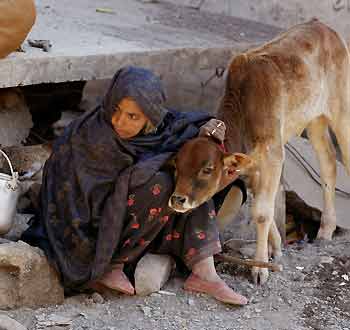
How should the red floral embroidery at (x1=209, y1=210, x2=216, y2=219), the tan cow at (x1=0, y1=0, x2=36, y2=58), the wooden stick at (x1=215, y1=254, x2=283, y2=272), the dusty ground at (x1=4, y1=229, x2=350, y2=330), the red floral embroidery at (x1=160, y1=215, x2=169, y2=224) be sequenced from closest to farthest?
the dusty ground at (x1=4, y1=229, x2=350, y2=330), the red floral embroidery at (x1=160, y1=215, x2=169, y2=224), the red floral embroidery at (x1=209, y1=210, x2=216, y2=219), the wooden stick at (x1=215, y1=254, x2=283, y2=272), the tan cow at (x1=0, y1=0, x2=36, y2=58)

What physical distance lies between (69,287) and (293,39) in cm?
225

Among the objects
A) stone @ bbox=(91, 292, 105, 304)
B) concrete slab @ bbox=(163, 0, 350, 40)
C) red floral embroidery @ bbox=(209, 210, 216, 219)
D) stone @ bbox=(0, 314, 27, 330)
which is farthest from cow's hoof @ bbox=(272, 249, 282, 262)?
concrete slab @ bbox=(163, 0, 350, 40)

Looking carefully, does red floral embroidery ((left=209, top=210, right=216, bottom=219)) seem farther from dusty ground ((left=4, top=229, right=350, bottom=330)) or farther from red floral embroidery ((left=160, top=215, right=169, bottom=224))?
→ dusty ground ((left=4, top=229, right=350, bottom=330))

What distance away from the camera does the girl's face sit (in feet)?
15.5

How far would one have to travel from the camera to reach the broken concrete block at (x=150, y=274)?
4895 millimetres

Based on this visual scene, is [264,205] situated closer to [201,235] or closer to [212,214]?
[212,214]

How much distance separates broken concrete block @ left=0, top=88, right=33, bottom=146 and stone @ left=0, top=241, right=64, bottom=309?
5.60 feet

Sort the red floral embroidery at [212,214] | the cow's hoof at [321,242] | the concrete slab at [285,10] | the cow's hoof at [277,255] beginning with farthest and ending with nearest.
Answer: the concrete slab at [285,10]
the cow's hoof at [321,242]
the cow's hoof at [277,255]
the red floral embroidery at [212,214]

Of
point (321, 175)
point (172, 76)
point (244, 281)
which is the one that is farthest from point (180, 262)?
point (172, 76)

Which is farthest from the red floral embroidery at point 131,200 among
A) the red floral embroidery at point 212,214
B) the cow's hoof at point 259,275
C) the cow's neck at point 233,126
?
the cow's hoof at point 259,275

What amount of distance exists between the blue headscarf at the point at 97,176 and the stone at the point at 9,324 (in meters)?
0.44

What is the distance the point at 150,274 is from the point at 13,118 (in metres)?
2.09

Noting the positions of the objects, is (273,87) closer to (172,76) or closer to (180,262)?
(180,262)

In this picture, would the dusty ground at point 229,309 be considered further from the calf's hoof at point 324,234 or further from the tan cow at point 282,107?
the calf's hoof at point 324,234
